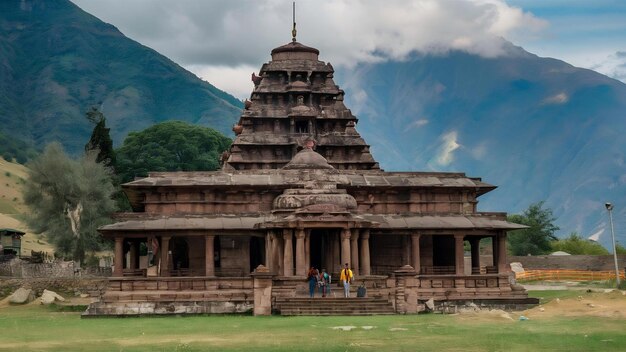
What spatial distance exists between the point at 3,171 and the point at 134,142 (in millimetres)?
57325

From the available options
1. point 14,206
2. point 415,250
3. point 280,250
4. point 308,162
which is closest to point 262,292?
point 280,250

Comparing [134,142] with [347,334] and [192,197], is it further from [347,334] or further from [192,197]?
[347,334]

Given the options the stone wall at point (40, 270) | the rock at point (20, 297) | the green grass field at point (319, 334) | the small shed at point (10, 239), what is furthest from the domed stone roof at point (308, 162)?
the small shed at point (10, 239)

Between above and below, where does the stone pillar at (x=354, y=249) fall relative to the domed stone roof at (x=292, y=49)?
below

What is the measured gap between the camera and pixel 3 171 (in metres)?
182

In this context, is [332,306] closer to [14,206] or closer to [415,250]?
[415,250]

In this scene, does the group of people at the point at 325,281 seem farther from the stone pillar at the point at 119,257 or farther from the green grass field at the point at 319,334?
the stone pillar at the point at 119,257

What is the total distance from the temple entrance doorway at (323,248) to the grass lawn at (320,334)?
1097 cm

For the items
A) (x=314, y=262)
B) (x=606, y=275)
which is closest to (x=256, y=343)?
(x=314, y=262)

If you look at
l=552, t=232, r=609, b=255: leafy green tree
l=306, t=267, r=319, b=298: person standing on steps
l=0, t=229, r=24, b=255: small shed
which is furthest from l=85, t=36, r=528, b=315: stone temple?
l=552, t=232, r=609, b=255: leafy green tree

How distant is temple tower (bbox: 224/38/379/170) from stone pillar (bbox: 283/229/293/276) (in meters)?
15.7

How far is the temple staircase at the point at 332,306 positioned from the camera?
43.5 meters

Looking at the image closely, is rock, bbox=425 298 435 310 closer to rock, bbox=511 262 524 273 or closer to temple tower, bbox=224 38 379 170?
temple tower, bbox=224 38 379 170

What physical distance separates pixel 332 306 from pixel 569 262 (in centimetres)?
5436
